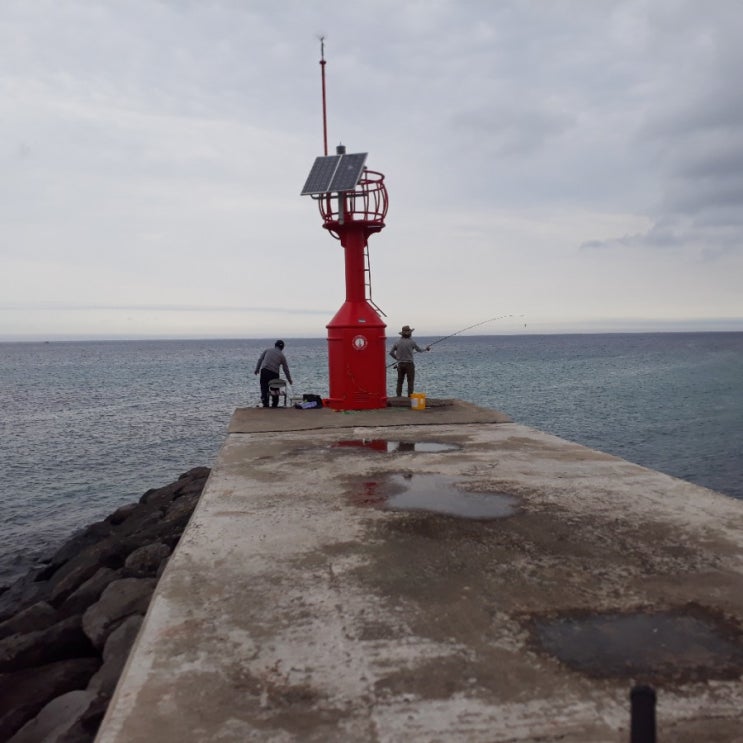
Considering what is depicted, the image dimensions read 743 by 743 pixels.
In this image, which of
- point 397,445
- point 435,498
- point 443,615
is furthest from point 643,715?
point 397,445

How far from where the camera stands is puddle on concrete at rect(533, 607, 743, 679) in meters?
3.22

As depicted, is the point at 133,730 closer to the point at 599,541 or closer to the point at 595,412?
the point at 599,541

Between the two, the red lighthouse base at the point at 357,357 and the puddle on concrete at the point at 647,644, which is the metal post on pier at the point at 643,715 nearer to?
the puddle on concrete at the point at 647,644

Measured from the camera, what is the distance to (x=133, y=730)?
2752 millimetres

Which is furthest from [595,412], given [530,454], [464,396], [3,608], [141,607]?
[141,607]

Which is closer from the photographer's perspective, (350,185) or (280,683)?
Answer: (280,683)

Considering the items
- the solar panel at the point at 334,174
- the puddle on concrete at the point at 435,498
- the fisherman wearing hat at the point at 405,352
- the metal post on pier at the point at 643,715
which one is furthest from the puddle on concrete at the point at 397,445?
the metal post on pier at the point at 643,715

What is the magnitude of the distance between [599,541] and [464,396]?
118 feet

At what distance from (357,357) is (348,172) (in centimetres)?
373

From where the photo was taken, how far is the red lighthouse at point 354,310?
13.2m

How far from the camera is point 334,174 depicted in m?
13.2

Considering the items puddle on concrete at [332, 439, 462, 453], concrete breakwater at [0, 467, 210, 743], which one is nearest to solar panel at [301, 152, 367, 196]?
puddle on concrete at [332, 439, 462, 453]

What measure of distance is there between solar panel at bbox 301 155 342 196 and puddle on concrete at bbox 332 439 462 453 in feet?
18.7

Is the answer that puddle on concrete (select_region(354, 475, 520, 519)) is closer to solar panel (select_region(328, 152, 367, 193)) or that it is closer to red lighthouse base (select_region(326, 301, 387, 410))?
→ red lighthouse base (select_region(326, 301, 387, 410))
